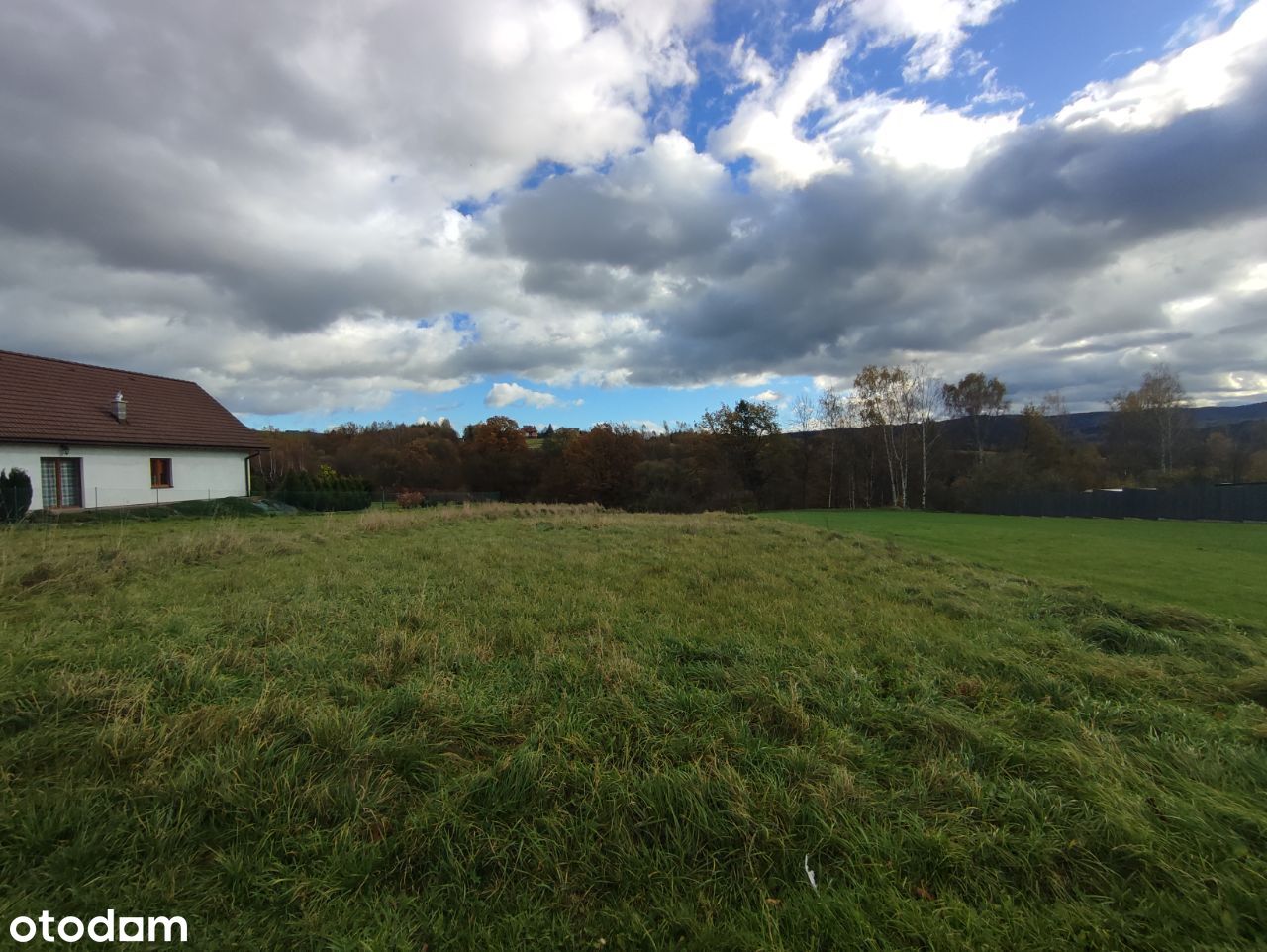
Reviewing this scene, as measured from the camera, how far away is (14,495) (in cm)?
1862

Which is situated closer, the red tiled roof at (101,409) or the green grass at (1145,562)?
A: the green grass at (1145,562)

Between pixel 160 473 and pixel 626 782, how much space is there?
101 feet

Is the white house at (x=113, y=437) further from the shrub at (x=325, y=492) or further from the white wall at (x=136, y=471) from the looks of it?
the shrub at (x=325, y=492)

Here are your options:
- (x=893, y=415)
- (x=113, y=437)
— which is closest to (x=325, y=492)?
(x=113, y=437)

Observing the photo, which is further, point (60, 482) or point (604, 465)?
point (604, 465)

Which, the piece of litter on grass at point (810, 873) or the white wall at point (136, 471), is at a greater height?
the white wall at point (136, 471)

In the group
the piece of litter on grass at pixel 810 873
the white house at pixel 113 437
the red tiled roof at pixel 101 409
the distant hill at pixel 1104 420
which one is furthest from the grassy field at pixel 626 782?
the distant hill at pixel 1104 420

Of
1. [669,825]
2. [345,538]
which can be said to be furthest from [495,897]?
[345,538]

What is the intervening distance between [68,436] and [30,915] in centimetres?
2774

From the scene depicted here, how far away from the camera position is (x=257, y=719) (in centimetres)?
318

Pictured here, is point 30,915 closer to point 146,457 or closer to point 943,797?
point 943,797

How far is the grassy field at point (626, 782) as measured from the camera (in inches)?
81.4

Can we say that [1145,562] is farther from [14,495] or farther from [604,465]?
[604,465]

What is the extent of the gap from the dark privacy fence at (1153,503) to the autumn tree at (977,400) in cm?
1413
